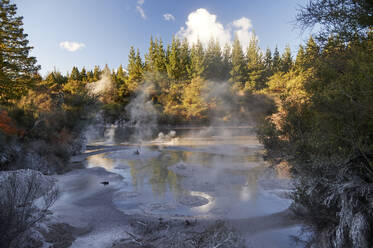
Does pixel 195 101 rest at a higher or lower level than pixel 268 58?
lower

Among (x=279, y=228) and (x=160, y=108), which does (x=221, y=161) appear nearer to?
(x=279, y=228)

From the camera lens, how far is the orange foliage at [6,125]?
15.9 m

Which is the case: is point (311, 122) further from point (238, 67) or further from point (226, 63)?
point (226, 63)

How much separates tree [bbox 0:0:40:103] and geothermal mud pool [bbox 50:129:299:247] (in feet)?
39.6

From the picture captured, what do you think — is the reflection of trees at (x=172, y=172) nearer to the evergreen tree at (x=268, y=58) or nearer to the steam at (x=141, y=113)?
the steam at (x=141, y=113)

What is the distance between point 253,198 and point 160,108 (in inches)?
1812

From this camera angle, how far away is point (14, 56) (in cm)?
2498

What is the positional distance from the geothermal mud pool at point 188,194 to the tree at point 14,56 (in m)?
12.1

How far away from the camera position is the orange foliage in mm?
15930

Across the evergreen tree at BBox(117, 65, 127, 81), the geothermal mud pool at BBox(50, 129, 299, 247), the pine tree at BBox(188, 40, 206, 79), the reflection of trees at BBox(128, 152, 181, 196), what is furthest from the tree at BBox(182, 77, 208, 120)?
the geothermal mud pool at BBox(50, 129, 299, 247)

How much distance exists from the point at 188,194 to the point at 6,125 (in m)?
12.9

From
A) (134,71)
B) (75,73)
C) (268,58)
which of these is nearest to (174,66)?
(134,71)

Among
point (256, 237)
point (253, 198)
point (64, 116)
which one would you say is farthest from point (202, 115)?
point (256, 237)

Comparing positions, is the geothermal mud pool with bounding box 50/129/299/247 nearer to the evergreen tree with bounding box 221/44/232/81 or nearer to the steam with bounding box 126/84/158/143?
the steam with bounding box 126/84/158/143
